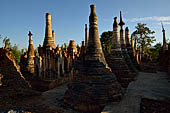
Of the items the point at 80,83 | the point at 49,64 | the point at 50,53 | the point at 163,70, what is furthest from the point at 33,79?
the point at 163,70

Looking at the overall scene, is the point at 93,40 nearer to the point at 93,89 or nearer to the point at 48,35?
the point at 93,89

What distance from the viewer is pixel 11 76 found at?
9.06 m

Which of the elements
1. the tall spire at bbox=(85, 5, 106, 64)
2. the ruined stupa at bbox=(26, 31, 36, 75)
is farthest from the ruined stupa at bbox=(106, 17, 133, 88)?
the ruined stupa at bbox=(26, 31, 36, 75)

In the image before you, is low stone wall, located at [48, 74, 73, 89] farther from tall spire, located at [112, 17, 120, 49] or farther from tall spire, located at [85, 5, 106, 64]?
tall spire, located at [85, 5, 106, 64]

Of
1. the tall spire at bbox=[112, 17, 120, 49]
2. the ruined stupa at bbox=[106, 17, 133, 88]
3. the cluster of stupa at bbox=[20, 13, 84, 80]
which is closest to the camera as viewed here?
the ruined stupa at bbox=[106, 17, 133, 88]

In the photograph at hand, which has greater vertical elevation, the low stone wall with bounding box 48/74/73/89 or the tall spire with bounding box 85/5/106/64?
the tall spire with bounding box 85/5/106/64

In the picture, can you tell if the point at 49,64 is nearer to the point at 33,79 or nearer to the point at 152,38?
the point at 33,79

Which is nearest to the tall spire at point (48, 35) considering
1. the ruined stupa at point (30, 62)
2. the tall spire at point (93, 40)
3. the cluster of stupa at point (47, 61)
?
the cluster of stupa at point (47, 61)

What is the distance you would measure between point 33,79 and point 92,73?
9.11m

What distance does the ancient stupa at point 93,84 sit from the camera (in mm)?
6309

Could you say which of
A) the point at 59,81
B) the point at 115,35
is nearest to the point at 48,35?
the point at 59,81

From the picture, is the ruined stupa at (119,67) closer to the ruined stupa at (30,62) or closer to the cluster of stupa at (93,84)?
the cluster of stupa at (93,84)

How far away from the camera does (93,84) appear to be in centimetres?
664

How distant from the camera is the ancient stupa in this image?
631cm
